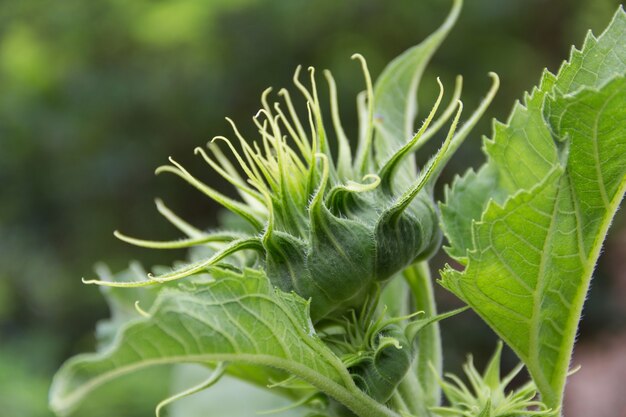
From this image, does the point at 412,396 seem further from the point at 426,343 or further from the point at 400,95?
the point at 400,95

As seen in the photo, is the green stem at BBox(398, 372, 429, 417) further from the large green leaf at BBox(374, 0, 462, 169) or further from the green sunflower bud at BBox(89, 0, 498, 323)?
the large green leaf at BBox(374, 0, 462, 169)

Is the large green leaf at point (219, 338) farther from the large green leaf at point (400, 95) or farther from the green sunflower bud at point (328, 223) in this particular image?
the large green leaf at point (400, 95)

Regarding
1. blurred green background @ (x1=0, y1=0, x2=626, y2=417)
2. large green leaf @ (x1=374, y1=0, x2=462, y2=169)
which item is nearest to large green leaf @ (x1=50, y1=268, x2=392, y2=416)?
large green leaf @ (x1=374, y1=0, x2=462, y2=169)

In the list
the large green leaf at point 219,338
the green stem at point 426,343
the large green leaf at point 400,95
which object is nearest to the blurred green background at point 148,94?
the large green leaf at point 400,95

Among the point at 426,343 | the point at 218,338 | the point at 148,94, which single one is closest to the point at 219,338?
the point at 218,338

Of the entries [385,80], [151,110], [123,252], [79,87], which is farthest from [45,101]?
[385,80]
